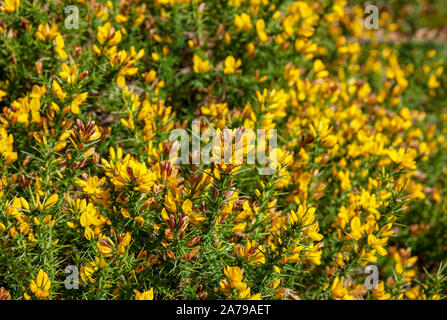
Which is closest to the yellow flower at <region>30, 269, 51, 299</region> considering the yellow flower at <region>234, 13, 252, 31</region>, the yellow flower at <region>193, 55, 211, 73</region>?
the yellow flower at <region>193, 55, 211, 73</region>

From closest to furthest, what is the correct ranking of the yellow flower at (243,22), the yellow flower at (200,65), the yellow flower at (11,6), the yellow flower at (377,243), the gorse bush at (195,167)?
the gorse bush at (195,167), the yellow flower at (377,243), the yellow flower at (11,6), the yellow flower at (200,65), the yellow flower at (243,22)

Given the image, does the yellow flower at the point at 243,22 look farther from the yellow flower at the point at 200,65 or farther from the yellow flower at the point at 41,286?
the yellow flower at the point at 41,286

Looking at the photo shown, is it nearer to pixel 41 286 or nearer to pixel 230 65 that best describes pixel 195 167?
pixel 230 65

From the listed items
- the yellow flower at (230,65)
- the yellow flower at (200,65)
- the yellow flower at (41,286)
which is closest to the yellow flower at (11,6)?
the yellow flower at (200,65)

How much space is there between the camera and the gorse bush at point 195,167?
1.87 metres

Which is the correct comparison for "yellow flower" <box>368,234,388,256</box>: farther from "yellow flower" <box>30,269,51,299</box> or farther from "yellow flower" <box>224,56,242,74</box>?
"yellow flower" <box>30,269,51,299</box>

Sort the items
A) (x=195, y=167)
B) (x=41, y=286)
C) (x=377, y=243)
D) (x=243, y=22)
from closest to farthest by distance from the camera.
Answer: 1. (x=41, y=286)
2. (x=377, y=243)
3. (x=195, y=167)
4. (x=243, y=22)

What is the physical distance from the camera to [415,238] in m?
3.06

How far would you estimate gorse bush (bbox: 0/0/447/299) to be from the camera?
6.14ft

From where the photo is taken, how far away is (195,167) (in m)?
2.38

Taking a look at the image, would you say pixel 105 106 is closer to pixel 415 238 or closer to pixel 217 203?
pixel 217 203

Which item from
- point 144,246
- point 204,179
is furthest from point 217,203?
point 144,246

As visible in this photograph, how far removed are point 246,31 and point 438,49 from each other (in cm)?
337

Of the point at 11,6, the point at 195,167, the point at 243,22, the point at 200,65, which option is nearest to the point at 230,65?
the point at 200,65
